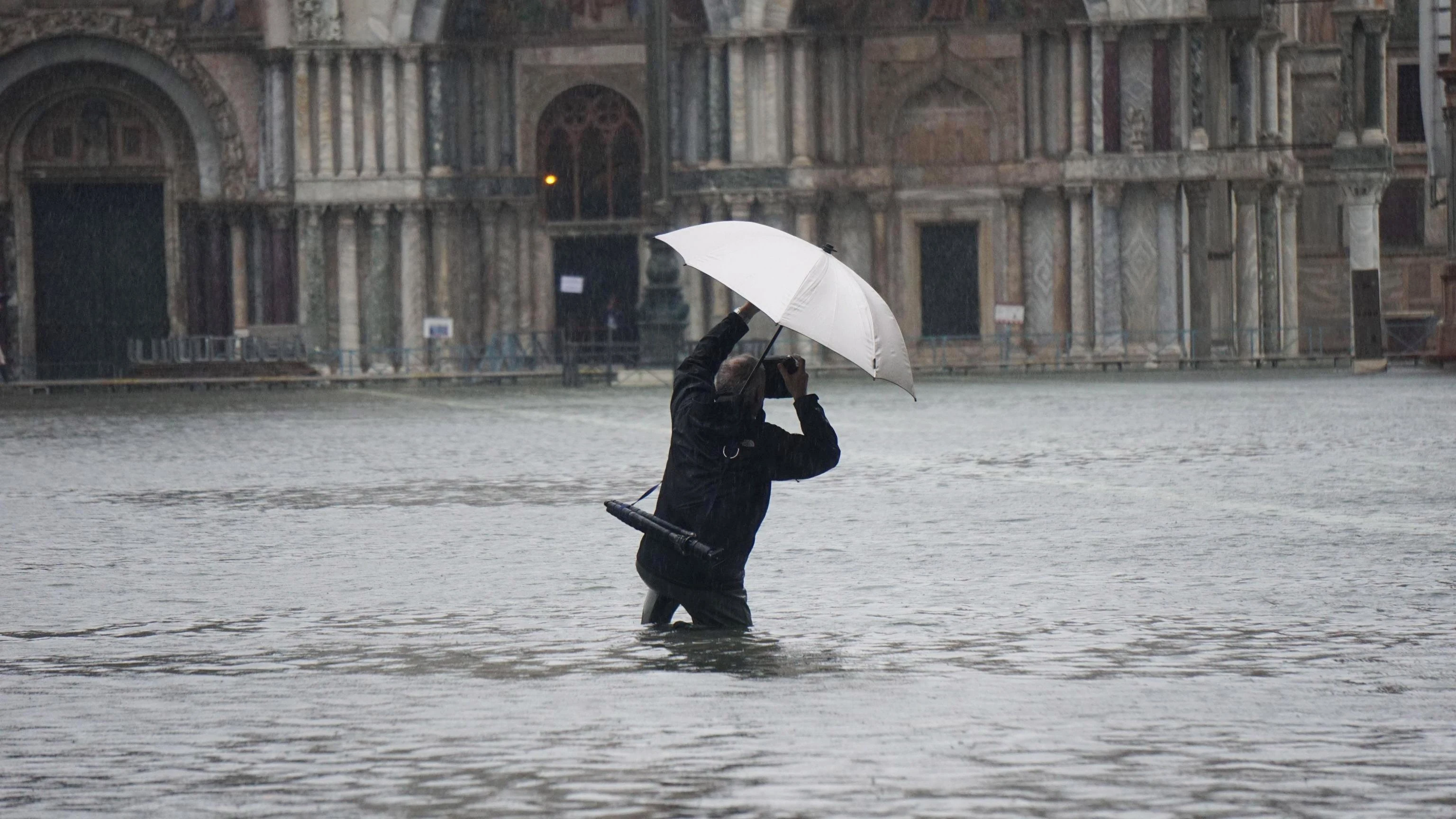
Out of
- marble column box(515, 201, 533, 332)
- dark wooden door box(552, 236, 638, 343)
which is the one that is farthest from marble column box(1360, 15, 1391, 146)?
marble column box(515, 201, 533, 332)

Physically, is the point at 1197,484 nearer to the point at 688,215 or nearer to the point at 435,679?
the point at 435,679

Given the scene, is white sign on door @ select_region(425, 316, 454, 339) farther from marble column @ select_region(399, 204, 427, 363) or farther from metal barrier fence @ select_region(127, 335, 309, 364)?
metal barrier fence @ select_region(127, 335, 309, 364)

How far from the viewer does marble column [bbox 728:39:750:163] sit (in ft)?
148

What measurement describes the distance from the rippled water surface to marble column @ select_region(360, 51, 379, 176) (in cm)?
2643

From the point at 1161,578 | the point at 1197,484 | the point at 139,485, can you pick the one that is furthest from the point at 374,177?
the point at 1161,578

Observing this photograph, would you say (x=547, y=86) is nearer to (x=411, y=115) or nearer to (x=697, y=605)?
(x=411, y=115)

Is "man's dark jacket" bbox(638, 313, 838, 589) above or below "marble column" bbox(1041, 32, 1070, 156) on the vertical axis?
below

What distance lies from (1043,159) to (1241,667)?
3786cm

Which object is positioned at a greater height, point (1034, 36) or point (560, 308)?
point (1034, 36)

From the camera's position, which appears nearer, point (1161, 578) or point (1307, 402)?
point (1161, 578)

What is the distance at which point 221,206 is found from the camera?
47188 millimetres

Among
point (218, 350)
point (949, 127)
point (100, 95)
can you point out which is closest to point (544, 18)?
point (949, 127)

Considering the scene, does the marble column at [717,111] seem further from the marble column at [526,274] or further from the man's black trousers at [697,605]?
the man's black trousers at [697,605]

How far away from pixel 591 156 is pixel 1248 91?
11.9m
